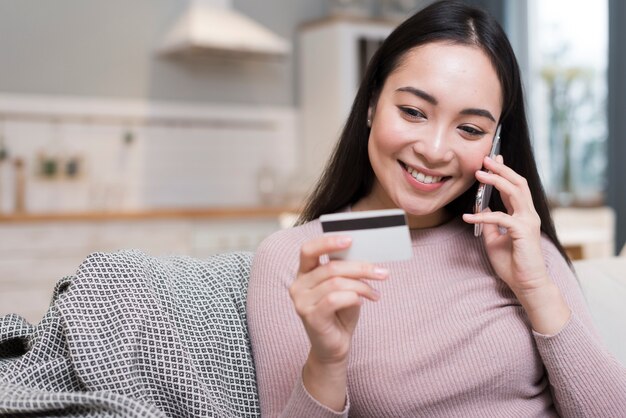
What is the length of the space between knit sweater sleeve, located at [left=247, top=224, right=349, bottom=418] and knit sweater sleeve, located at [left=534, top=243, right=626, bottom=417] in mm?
397

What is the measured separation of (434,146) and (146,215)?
9.82 feet

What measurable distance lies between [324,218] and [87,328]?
1.43 feet

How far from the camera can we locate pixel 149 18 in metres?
5.05

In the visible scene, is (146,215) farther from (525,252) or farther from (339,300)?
(339,300)

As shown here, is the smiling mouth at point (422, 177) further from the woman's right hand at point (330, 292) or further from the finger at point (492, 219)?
the woman's right hand at point (330, 292)

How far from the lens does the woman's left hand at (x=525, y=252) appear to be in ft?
4.50

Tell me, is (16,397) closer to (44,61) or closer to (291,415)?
(291,415)

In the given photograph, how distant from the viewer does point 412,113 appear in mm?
1418

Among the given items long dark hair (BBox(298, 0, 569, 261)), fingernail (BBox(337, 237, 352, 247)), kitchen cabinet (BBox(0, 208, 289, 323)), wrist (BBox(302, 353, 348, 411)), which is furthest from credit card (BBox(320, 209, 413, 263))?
kitchen cabinet (BBox(0, 208, 289, 323))

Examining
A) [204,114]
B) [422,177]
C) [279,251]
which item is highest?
[422,177]

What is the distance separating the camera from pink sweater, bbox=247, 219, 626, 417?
53.5 inches

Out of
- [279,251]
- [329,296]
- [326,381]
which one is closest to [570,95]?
[279,251]

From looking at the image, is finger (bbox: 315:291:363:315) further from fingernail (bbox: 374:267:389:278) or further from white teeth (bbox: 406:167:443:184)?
white teeth (bbox: 406:167:443:184)


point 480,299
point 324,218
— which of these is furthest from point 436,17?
point 324,218
